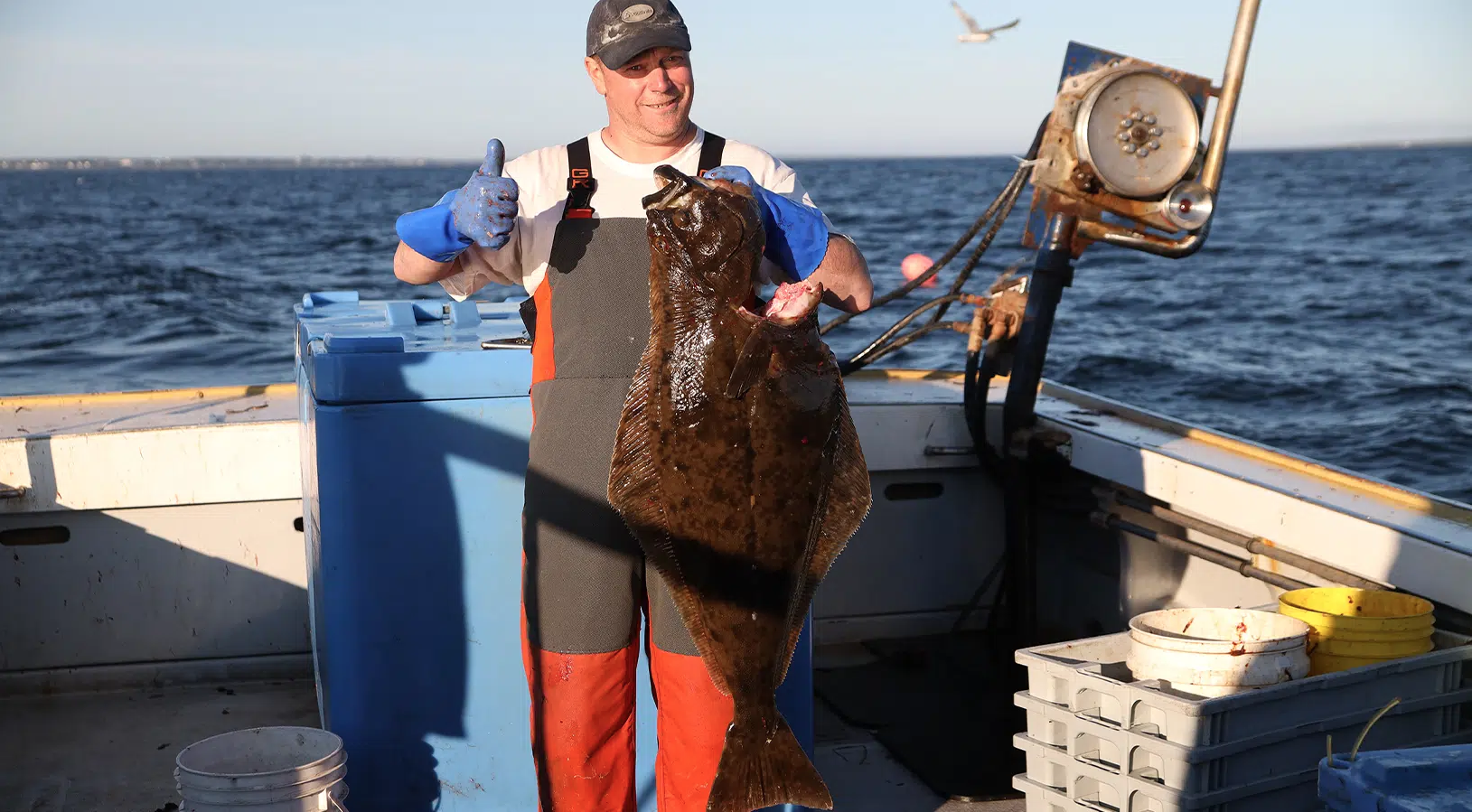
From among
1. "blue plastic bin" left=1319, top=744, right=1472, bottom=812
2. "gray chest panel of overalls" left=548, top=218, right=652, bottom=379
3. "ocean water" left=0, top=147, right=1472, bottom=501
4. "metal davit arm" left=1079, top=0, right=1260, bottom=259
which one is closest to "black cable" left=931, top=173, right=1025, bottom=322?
"metal davit arm" left=1079, top=0, right=1260, bottom=259

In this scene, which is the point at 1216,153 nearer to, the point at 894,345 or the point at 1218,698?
the point at 894,345

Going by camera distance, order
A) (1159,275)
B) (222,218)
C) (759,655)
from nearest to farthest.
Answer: (759,655) < (1159,275) < (222,218)

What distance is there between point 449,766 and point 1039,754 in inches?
59.6

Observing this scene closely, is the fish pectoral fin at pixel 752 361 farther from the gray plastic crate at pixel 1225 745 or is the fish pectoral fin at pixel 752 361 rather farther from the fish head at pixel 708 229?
the gray plastic crate at pixel 1225 745

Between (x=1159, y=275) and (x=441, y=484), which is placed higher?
(x=441, y=484)

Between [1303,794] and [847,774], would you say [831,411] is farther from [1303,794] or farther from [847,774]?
[847,774]

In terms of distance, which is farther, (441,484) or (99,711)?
(99,711)

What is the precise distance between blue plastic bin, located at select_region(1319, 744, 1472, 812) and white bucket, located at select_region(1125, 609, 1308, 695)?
795 mm

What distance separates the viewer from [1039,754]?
3246mm

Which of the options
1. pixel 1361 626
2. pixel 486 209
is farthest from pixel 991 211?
pixel 486 209

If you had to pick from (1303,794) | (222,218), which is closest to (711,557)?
(1303,794)

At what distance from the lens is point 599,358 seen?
270cm

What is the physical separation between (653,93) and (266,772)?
173cm

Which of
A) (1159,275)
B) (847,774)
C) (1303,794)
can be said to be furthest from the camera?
(1159,275)
